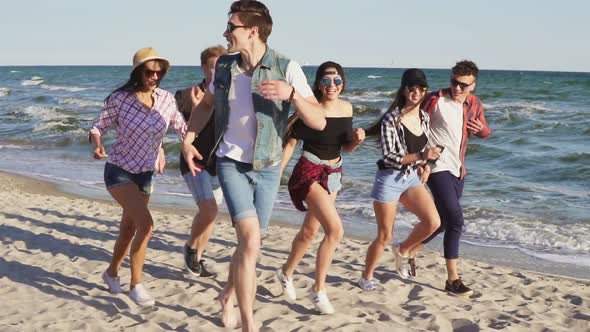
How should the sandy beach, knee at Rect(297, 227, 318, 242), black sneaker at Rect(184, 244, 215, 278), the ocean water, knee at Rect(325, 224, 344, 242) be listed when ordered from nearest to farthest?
knee at Rect(325, 224, 344, 242)
the sandy beach
knee at Rect(297, 227, 318, 242)
black sneaker at Rect(184, 244, 215, 278)
the ocean water

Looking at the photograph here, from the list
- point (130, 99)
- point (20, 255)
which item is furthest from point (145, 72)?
point (20, 255)

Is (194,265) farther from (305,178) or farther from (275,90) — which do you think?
(275,90)

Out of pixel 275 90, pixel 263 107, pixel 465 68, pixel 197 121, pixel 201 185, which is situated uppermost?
pixel 465 68

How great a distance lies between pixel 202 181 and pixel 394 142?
1503 mm

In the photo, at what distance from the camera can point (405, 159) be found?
553cm

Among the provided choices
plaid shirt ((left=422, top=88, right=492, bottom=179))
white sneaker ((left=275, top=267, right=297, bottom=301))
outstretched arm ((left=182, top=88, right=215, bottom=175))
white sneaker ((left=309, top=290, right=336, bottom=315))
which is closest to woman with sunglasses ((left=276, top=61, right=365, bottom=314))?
white sneaker ((left=309, top=290, right=336, bottom=315))

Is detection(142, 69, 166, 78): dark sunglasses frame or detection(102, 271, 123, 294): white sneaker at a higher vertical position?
detection(142, 69, 166, 78): dark sunglasses frame

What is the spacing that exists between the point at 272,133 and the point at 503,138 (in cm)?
1699

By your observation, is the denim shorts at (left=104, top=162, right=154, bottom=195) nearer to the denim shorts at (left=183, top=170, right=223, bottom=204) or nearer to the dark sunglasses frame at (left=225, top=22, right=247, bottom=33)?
the denim shorts at (left=183, top=170, right=223, bottom=204)

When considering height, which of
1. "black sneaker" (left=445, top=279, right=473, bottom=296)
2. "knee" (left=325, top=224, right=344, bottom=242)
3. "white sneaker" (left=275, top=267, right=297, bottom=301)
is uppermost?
"knee" (left=325, top=224, right=344, bottom=242)

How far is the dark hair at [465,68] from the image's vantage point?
5.75m

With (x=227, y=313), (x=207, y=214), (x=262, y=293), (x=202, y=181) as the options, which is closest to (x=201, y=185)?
(x=202, y=181)

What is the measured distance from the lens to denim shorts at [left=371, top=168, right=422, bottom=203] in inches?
221

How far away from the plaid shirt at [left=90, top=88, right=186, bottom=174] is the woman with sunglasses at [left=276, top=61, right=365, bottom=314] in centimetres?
93
